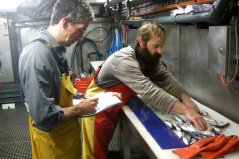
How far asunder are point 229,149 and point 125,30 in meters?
3.46

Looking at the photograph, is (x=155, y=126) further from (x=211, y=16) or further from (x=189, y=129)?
(x=211, y=16)

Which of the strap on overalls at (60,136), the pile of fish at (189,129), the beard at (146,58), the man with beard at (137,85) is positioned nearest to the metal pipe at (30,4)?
the man with beard at (137,85)

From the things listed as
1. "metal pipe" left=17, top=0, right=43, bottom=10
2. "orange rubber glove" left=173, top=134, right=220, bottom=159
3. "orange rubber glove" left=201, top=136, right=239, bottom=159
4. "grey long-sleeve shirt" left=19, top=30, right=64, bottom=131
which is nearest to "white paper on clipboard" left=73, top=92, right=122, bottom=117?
"grey long-sleeve shirt" left=19, top=30, right=64, bottom=131

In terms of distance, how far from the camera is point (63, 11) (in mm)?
1482

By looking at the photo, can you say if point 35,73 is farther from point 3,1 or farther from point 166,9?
point 3,1

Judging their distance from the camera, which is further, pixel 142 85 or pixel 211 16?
pixel 142 85

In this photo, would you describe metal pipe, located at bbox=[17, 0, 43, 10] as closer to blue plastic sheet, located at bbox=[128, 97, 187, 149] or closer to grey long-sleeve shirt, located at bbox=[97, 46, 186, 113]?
grey long-sleeve shirt, located at bbox=[97, 46, 186, 113]

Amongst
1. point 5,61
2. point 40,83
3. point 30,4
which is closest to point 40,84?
point 40,83

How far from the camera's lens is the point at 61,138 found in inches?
64.6

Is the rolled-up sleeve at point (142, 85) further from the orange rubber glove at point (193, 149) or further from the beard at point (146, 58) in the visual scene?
the orange rubber glove at point (193, 149)

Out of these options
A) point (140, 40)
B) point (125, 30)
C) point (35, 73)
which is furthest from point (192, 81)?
point (125, 30)

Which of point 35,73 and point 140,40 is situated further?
point 140,40

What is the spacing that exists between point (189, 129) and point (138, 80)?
498 millimetres

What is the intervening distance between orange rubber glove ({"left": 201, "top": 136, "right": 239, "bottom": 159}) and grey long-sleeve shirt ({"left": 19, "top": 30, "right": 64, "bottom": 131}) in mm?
763
